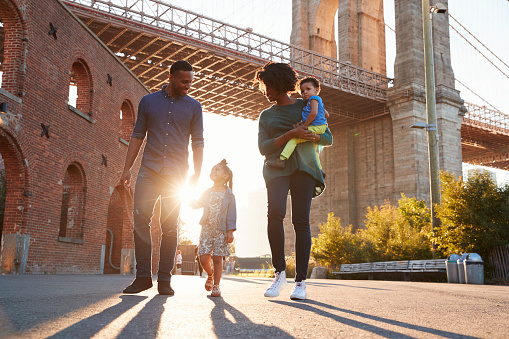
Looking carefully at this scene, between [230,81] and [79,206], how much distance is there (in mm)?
19342

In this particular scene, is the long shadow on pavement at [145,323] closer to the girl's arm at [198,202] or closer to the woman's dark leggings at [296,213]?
the woman's dark leggings at [296,213]

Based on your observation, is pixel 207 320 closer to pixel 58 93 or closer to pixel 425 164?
pixel 58 93

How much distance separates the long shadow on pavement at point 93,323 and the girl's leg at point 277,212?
4.30 feet

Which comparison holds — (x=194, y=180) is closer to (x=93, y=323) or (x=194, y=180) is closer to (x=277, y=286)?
(x=277, y=286)

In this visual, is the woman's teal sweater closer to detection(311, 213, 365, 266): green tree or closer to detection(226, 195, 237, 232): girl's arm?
detection(226, 195, 237, 232): girl's arm

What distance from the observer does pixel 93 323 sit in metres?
2.38

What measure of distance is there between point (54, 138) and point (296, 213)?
31.7 feet

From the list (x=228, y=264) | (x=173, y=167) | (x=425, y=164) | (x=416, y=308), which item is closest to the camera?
(x=416, y=308)

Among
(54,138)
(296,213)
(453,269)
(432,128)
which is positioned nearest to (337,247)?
(432,128)

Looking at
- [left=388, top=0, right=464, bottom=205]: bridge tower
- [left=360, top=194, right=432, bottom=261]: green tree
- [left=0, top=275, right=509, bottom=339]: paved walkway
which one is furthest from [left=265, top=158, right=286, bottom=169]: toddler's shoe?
[left=388, top=0, right=464, bottom=205]: bridge tower

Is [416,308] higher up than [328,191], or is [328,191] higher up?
[328,191]

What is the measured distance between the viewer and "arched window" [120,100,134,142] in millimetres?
17266

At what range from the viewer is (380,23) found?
3950 centimetres

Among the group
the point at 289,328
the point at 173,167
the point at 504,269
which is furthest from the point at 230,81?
the point at 289,328
